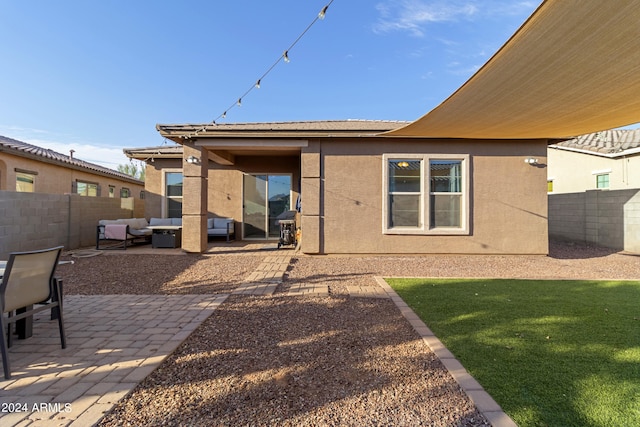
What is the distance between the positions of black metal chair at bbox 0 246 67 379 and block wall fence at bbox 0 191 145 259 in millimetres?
5818

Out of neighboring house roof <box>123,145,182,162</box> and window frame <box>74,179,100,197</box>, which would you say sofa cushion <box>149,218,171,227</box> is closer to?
neighboring house roof <box>123,145,182,162</box>

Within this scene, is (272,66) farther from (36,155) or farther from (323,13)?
(36,155)

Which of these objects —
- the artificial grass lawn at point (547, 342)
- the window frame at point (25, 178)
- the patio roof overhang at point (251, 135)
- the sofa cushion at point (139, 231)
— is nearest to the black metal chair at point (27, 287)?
the artificial grass lawn at point (547, 342)

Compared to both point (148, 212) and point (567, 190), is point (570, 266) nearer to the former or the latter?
point (567, 190)

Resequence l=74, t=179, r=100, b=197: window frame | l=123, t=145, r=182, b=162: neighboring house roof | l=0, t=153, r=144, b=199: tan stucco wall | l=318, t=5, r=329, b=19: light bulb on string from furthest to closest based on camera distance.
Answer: l=74, t=179, r=100, b=197: window frame < l=123, t=145, r=182, b=162: neighboring house roof < l=0, t=153, r=144, b=199: tan stucco wall < l=318, t=5, r=329, b=19: light bulb on string

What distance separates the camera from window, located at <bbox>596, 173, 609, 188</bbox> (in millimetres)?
13008

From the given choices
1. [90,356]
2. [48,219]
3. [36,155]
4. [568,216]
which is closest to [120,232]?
[48,219]

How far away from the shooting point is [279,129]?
26.0 ft

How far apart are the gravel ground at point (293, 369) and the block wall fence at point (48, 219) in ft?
10.3

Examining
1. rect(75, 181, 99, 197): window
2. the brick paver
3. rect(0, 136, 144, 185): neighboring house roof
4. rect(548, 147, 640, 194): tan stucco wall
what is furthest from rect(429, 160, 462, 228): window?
rect(75, 181, 99, 197): window

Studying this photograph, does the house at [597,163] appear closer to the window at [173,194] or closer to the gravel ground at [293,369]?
the gravel ground at [293,369]

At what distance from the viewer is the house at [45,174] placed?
34.1ft

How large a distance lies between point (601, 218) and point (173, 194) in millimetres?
14614

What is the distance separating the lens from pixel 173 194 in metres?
11.6
